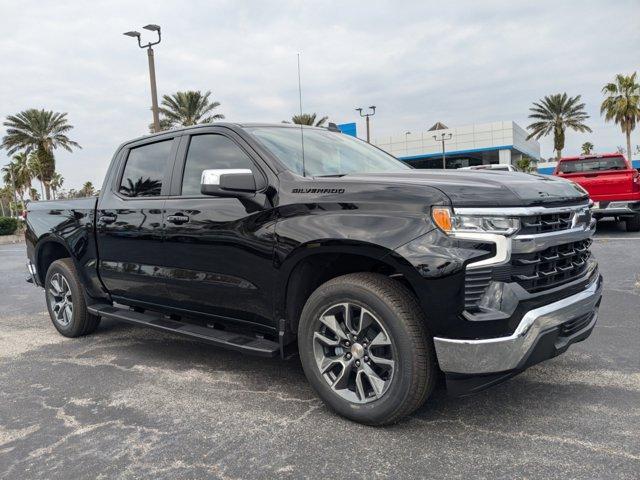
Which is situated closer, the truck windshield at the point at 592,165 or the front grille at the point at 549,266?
the front grille at the point at 549,266

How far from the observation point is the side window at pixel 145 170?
4365 mm

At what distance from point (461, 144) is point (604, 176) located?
39.6 meters

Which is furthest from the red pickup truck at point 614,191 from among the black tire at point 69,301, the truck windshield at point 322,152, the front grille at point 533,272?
the black tire at point 69,301

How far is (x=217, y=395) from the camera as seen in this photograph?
3650 millimetres

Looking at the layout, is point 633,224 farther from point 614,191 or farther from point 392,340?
point 392,340

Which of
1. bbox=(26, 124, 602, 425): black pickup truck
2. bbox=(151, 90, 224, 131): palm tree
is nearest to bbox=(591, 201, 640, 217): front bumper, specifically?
bbox=(26, 124, 602, 425): black pickup truck

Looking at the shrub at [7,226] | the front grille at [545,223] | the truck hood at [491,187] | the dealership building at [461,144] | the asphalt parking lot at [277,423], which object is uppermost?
the dealership building at [461,144]

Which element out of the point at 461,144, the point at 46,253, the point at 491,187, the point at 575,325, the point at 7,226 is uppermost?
the point at 461,144

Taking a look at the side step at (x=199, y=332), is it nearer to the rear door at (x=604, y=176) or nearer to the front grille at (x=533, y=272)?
Result: the front grille at (x=533, y=272)

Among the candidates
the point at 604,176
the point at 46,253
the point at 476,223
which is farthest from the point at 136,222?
the point at 604,176

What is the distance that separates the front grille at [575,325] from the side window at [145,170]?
119 inches

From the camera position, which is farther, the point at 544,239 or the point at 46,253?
the point at 46,253

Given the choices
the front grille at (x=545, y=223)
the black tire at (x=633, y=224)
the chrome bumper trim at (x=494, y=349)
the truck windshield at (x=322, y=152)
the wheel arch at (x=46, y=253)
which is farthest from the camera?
the black tire at (x=633, y=224)

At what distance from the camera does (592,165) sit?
11867 mm
